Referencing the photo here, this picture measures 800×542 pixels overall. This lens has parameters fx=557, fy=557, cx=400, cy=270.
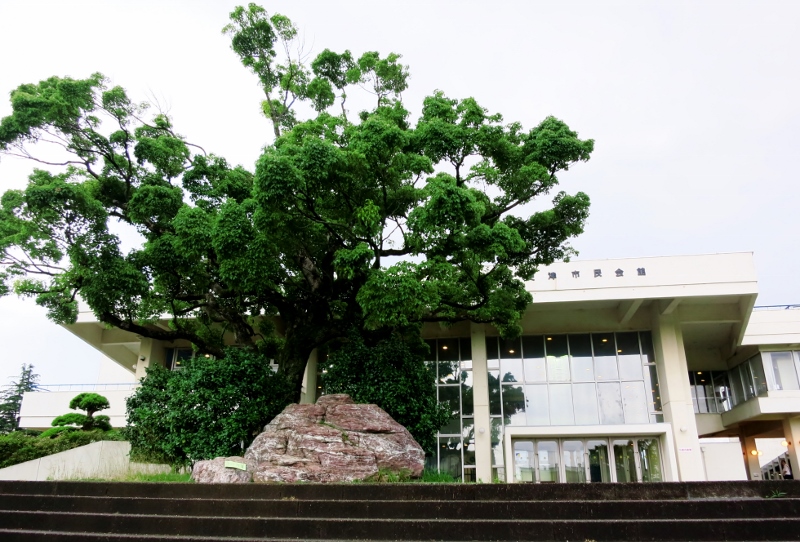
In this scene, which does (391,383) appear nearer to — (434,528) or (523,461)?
(434,528)

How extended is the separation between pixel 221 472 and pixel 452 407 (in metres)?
9.91

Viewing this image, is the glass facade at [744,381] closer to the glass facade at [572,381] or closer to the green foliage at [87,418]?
the glass facade at [572,381]

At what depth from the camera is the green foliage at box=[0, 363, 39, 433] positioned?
40.3 meters

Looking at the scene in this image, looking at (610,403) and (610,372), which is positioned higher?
(610,372)

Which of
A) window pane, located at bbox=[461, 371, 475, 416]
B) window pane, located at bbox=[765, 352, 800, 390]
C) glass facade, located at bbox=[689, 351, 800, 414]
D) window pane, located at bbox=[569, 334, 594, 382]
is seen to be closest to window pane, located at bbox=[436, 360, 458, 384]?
window pane, located at bbox=[461, 371, 475, 416]

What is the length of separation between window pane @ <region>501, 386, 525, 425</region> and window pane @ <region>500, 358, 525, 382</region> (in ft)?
0.87

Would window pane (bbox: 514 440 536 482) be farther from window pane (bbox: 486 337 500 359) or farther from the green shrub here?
the green shrub

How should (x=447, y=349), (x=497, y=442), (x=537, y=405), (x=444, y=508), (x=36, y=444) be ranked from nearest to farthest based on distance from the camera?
(x=444, y=508) < (x=36, y=444) < (x=497, y=442) < (x=537, y=405) < (x=447, y=349)

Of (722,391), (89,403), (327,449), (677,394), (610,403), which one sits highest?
(722,391)

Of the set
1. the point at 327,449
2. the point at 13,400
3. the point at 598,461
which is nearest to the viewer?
the point at 327,449

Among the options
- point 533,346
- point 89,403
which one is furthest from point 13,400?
point 533,346

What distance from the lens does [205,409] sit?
10.9 metres

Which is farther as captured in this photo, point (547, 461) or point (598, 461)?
point (547, 461)

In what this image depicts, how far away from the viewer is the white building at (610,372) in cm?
1553
